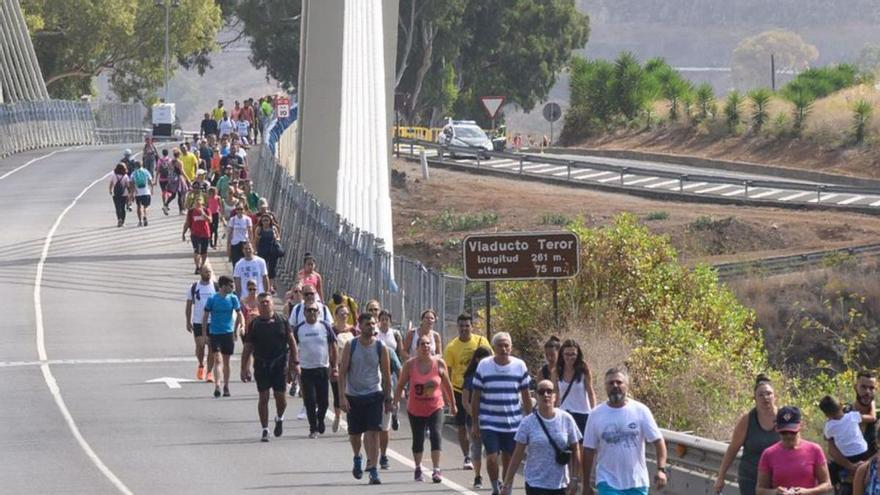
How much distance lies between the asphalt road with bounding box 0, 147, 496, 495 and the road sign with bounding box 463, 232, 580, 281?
6.37ft

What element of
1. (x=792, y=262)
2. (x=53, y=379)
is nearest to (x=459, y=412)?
(x=53, y=379)

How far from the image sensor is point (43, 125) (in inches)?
3115

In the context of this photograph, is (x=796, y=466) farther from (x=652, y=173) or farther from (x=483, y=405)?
(x=652, y=173)

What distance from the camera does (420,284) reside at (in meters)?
25.5

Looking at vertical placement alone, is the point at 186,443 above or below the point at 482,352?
below

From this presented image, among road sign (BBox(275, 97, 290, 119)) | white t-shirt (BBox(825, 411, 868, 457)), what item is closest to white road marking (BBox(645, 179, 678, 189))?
road sign (BBox(275, 97, 290, 119))

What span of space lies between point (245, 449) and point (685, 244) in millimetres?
39256

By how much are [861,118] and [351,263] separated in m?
47.3

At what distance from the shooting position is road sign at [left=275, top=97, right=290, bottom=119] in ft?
214

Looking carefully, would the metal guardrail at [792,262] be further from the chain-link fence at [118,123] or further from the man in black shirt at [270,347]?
the chain-link fence at [118,123]

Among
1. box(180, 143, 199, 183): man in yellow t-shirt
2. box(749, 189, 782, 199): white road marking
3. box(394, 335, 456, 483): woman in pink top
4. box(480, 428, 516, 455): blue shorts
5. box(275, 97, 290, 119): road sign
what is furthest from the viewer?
box(749, 189, 782, 199): white road marking

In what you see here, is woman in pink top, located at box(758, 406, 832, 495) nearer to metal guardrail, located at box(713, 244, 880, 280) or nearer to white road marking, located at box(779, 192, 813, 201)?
metal guardrail, located at box(713, 244, 880, 280)

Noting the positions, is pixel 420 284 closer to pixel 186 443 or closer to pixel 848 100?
pixel 186 443

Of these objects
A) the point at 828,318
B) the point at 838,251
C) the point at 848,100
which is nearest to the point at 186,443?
the point at 828,318
